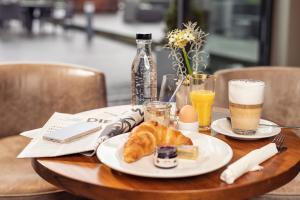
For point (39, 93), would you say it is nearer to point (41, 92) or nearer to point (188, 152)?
point (41, 92)

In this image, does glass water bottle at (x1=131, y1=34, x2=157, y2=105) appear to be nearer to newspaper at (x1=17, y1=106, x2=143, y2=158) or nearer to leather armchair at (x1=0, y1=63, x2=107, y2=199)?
newspaper at (x1=17, y1=106, x2=143, y2=158)

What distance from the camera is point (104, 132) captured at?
141cm

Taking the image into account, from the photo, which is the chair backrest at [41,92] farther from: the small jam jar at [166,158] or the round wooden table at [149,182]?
the small jam jar at [166,158]

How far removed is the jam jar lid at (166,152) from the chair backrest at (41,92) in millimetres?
1119

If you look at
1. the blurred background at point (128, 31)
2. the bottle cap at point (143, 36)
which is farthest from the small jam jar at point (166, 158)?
the blurred background at point (128, 31)

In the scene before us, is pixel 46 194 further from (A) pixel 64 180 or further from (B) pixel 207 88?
(B) pixel 207 88

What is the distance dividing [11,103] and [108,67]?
4.51 metres

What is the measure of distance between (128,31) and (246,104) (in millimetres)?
9589

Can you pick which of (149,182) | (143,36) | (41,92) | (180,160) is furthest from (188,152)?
(41,92)

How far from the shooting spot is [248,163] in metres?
1.19

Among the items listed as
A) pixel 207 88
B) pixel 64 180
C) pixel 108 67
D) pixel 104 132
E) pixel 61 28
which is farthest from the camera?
pixel 61 28

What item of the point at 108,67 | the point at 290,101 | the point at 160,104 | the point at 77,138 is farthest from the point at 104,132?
the point at 108,67

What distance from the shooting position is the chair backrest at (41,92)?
2.17 m

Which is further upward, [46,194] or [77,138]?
[77,138]
